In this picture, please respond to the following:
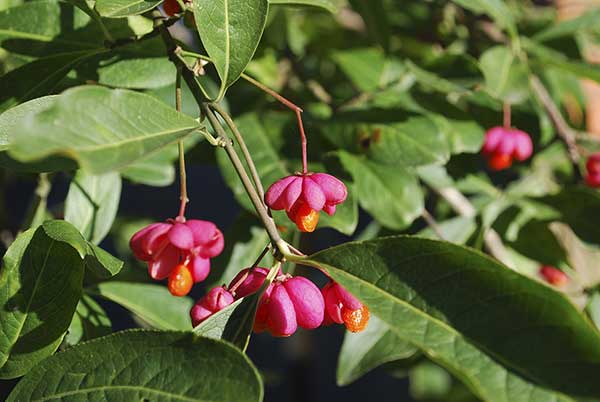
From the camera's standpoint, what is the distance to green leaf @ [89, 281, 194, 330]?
1.24 m

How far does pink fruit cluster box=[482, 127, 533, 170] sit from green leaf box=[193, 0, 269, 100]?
730 millimetres

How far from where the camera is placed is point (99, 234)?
1.23 m

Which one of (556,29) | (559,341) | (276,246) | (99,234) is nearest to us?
(559,341)

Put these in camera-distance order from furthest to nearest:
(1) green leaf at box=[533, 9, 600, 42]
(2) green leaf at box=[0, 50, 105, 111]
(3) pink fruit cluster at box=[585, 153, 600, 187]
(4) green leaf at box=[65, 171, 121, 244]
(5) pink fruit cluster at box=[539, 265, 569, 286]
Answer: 1. (5) pink fruit cluster at box=[539, 265, 569, 286]
2. (1) green leaf at box=[533, 9, 600, 42]
3. (3) pink fruit cluster at box=[585, 153, 600, 187]
4. (4) green leaf at box=[65, 171, 121, 244]
5. (2) green leaf at box=[0, 50, 105, 111]

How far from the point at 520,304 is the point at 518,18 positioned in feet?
4.91

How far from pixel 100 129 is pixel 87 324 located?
505 mm

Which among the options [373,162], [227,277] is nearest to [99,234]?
[227,277]

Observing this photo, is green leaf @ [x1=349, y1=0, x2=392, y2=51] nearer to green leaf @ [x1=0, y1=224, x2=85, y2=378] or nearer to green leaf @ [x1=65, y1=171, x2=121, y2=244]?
green leaf @ [x1=65, y1=171, x2=121, y2=244]

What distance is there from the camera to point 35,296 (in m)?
0.87

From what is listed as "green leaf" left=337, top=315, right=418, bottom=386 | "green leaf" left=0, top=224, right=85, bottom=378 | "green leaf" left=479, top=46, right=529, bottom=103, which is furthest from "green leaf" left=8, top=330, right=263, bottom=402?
"green leaf" left=479, top=46, right=529, bottom=103

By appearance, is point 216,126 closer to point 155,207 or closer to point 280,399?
point 155,207

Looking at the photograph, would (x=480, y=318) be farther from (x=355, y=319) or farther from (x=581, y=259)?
(x=581, y=259)

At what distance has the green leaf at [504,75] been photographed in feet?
4.67

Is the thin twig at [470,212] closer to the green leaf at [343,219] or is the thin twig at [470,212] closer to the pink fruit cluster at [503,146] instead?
the pink fruit cluster at [503,146]
